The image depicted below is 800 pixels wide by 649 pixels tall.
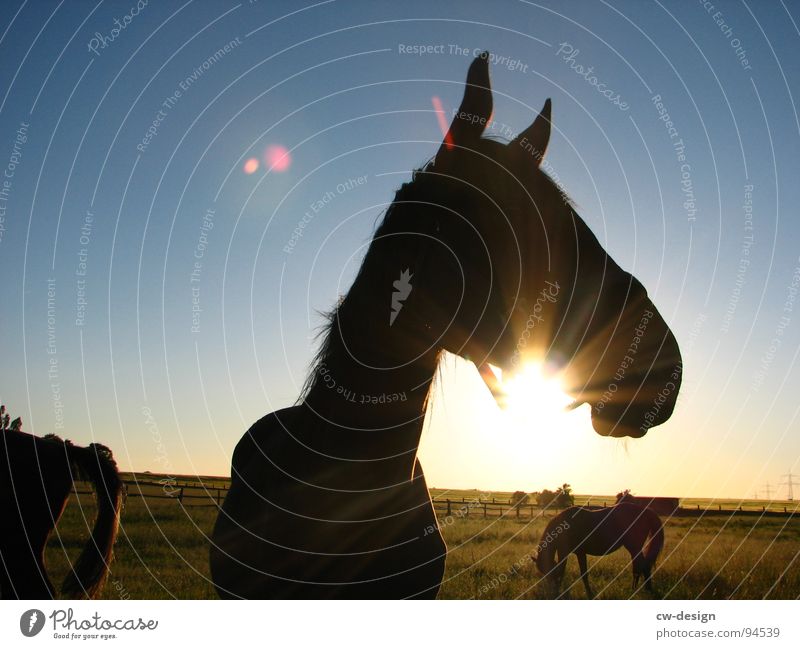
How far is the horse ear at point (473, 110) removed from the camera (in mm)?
2244

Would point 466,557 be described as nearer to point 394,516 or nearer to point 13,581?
point 13,581

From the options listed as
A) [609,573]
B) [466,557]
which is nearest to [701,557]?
[609,573]

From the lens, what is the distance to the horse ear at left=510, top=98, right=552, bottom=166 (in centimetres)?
232

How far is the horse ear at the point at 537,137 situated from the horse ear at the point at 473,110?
0.18m

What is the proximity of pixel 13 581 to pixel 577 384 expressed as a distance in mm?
6441

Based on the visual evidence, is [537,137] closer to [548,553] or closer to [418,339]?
[418,339]

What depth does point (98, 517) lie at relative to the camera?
5734mm

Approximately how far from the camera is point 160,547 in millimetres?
10734

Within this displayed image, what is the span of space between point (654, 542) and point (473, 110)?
9298 mm

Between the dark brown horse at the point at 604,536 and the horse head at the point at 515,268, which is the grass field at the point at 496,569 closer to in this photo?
the dark brown horse at the point at 604,536

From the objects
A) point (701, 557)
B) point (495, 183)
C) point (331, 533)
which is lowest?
point (701, 557)

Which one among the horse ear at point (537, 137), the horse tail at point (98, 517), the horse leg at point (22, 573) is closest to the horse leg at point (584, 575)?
the horse tail at point (98, 517)

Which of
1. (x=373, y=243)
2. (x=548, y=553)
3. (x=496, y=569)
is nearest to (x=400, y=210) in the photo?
(x=373, y=243)

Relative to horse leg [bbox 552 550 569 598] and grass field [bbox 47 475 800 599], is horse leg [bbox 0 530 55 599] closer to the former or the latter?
grass field [bbox 47 475 800 599]
